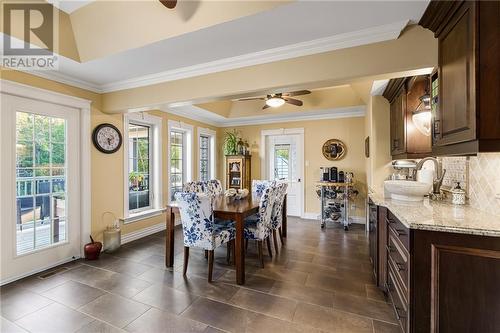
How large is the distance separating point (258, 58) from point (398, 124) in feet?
6.70

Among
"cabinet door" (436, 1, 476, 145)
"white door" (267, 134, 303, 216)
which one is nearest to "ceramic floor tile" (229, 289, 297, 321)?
"cabinet door" (436, 1, 476, 145)

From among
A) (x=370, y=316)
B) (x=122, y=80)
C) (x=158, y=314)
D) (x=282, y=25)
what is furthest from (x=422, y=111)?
(x=122, y=80)

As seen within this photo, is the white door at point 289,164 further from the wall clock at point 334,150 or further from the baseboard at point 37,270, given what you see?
the baseboard at point 37,270

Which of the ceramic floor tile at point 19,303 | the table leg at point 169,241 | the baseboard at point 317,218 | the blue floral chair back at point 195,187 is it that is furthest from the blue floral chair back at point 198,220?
the baseboard at point 317,218

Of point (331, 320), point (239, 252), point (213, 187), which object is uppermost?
point (213, 187)

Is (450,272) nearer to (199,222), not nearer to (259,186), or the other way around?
(199,222)

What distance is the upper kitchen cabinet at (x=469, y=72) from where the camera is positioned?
1355 millimetres

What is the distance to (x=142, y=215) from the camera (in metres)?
4.16

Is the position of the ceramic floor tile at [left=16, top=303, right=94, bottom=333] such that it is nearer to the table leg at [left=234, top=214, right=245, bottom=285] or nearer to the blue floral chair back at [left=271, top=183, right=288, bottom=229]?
the table leg at [left=234, top=214, right=245, bottom=285]

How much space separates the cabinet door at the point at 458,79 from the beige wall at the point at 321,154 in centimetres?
336

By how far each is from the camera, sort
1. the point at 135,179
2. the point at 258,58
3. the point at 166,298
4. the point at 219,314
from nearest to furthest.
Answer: the point at 219,314 < the point at 166,298 < the point at 258,58 < the point at 135,179

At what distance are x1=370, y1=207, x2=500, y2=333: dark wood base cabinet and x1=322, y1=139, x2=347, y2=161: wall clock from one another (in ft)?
12.7

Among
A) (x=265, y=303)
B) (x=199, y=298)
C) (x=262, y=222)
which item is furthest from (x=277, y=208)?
(x=199, y=298)

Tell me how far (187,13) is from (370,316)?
119 inches
